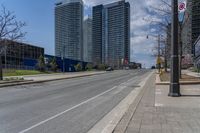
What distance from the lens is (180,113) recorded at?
41.8 feet

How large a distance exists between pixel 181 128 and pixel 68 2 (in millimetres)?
118294

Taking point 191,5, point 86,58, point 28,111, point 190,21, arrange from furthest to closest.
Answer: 1. point 86,58
2. point 190,21
3. point 191,5
4. point 28,111

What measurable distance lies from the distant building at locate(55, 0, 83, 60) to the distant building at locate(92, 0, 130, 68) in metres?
29.6

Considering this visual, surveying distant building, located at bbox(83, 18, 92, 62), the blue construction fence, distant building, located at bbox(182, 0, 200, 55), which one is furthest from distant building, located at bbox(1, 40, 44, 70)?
distant building, located at bbox(182, 0, 200, 55)

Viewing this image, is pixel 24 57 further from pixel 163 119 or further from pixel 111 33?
pixel 163 119

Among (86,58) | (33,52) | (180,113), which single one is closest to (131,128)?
(180,113)

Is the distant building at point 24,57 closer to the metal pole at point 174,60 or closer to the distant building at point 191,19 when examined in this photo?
the distant building at point 191,19

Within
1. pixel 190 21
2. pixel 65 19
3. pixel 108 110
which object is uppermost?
Result: pixel 65 19

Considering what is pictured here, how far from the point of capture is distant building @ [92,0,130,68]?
15725 centimetres

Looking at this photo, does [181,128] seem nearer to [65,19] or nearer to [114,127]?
[114,127]

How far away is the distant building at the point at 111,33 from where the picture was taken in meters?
157

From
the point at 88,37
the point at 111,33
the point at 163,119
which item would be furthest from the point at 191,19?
the point at 111,33

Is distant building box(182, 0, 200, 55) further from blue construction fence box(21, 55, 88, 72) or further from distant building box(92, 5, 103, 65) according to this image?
distant building box(92, 5, 103, 65)

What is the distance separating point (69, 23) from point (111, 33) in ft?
159
